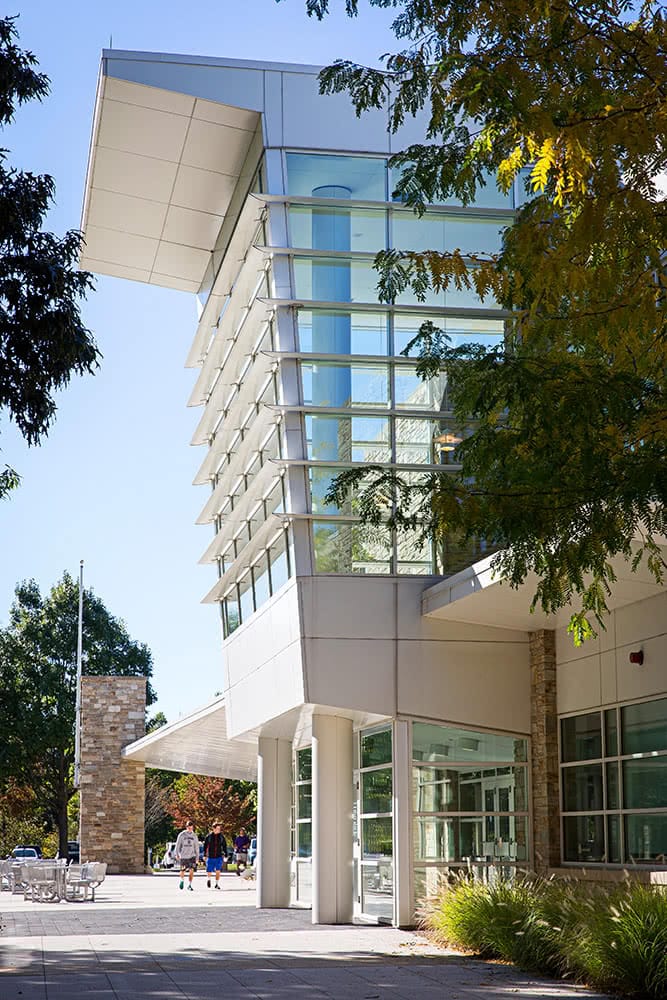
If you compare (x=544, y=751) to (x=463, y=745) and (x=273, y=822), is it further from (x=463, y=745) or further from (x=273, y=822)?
(x=273, y=822)

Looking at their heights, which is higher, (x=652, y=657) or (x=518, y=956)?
(x=652, y=657)

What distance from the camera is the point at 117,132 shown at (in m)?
23.1

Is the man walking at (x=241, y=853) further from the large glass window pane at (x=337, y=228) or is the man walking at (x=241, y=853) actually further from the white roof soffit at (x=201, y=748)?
the large glass window pane at (x=337, y=228)

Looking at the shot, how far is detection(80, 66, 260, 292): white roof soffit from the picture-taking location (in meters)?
22.3

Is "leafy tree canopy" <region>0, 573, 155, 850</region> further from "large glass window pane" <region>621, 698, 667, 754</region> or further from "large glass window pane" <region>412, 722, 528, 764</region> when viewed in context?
"large glass window pane" <region>621, 698, 667, 754</region>

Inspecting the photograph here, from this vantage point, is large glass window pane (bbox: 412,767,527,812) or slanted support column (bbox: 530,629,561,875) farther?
large glass window pane (bbox: 412,767,527,812)

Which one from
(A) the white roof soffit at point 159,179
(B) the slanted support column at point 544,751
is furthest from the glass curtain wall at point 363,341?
(A) the white roof soffit at point 159,179

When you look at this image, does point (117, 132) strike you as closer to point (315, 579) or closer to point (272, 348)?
point (272, 348)

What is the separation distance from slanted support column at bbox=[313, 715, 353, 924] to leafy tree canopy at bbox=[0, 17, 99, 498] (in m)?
9.47

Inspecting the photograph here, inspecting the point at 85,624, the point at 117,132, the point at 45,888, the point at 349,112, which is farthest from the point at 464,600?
the point at 85,624

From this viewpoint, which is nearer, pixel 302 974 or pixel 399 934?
pixel 302 974

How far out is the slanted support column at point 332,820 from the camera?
21.4 metres

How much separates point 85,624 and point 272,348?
50007 mm

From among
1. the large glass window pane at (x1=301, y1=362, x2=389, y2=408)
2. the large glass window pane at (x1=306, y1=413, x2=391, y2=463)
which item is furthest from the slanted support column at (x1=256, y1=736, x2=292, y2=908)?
the large glass window pane at (x1=301, y1=362, x2=389, y2=408)
